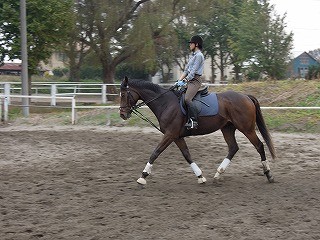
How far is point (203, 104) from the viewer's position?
9.41 metres

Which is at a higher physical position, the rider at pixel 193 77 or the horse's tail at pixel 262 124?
the rider at pixel 193 77

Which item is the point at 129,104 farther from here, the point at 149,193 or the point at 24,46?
the point at 24,46

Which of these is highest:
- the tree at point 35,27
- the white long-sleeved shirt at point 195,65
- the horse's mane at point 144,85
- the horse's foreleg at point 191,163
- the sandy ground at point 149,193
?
the tree at point 35,27

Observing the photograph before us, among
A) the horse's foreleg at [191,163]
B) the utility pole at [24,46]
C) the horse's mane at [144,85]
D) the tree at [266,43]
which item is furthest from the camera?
the tree at [266,43]

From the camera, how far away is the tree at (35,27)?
2512 cm

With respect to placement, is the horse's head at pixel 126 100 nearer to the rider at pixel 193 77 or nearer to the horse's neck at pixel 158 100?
the horse's neck at pixel 158 100

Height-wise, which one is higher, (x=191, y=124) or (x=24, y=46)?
(x=24, y=46)

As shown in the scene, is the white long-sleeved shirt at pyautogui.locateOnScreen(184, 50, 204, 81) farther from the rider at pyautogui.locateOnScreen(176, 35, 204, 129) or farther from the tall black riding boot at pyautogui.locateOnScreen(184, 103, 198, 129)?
the tall black riding boot at pyautogui.locateOnScreen(184, 103, 198, 129)

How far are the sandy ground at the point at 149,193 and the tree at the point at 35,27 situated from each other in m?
12.5

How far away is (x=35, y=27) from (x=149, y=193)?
19.0 metres

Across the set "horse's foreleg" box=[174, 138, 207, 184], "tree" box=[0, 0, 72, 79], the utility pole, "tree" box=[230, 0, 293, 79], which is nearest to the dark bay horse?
"horse's foreleg" box=[174, 138, 207, 184]

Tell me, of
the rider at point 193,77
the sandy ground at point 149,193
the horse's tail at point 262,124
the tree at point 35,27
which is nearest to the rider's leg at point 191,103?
the rider at point 193,77

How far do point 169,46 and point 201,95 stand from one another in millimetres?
28912

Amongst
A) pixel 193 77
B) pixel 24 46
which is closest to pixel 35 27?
pixel 24 46
